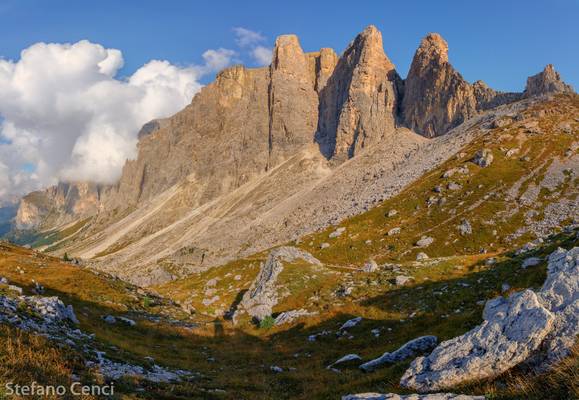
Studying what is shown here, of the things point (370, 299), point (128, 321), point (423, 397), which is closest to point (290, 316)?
point (370, 299)

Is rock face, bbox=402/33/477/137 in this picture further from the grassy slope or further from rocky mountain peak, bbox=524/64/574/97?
the grassy slope

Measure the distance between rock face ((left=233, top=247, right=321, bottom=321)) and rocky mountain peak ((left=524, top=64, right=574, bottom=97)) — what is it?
147420 mm

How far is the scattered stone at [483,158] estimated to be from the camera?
367 ft

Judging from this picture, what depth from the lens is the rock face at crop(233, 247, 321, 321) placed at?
45.2 m

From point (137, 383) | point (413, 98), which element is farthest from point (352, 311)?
point (413, 98)

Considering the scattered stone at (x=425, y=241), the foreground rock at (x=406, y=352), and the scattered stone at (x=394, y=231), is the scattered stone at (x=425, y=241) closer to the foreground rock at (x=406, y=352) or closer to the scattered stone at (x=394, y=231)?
the scattered stone at (x=394, y=231)

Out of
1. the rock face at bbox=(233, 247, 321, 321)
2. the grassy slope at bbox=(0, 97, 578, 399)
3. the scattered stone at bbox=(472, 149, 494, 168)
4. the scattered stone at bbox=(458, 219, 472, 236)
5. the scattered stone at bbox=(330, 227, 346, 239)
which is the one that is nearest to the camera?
the grassy slope at bbox=(0, 97, 578, 399)

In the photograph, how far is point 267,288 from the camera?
163 feet

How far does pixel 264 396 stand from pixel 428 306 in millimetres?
16711

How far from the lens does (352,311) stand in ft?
110

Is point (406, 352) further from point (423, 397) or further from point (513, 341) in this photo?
point (423, 397)

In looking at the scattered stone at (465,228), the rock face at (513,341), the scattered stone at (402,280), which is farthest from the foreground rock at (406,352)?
the scattered stone at (465,228)

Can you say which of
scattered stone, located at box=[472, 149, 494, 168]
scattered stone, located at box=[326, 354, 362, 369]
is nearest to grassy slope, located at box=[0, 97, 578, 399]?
scattered stone, located at box=[326, 354, 362, 369]

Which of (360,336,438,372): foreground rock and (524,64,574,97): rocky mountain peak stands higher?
(524,64,574,97): rocky mountain peak
